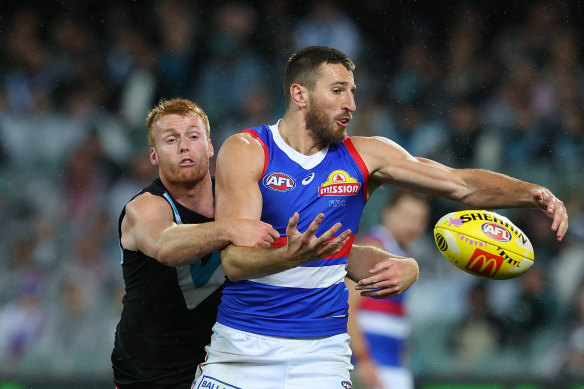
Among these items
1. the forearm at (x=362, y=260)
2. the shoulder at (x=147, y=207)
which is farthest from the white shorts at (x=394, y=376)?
the shoulder at (x=147, y=207)

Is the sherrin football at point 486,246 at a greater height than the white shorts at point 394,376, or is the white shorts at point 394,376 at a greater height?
the sherrin football at point 486,246

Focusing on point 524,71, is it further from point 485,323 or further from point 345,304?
point 345,304

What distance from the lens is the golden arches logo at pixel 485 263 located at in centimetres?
384

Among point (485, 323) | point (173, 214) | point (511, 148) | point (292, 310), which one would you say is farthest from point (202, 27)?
point (292, 310)

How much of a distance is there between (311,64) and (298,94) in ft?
0.52

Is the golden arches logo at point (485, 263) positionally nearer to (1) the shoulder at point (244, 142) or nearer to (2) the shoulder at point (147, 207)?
(1) the shoulder at point (244, 142)

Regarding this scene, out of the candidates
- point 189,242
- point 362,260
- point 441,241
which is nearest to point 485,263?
point 441,241

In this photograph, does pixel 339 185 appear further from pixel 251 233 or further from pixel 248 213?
pixel 251 233

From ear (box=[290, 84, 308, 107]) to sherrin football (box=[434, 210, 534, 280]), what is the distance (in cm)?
94

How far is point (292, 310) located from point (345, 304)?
0.32 meters

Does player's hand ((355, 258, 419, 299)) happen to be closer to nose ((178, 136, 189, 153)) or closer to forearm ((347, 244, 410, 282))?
forearm ((347, 244, 410, 282))

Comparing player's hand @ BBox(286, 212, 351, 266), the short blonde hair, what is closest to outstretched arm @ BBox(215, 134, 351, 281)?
player's hand @ BBox(286, 212, 351, 266)

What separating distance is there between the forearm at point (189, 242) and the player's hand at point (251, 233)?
5cm

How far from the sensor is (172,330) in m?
4.08
